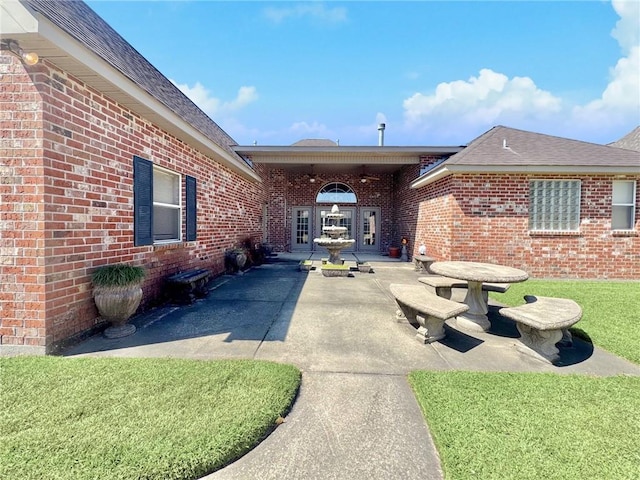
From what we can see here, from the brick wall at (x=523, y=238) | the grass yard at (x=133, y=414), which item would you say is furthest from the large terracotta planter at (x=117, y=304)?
the brick wall at (x=523, y=238)

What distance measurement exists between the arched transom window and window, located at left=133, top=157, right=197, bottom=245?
815 cm

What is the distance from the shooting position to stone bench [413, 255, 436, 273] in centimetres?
797

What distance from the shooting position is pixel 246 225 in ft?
31.5

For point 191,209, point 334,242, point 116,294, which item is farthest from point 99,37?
point 334,242

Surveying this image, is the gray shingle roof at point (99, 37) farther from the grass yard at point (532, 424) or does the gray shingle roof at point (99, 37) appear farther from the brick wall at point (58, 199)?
the grass yard at point (532, 424)

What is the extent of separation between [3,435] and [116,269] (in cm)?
202

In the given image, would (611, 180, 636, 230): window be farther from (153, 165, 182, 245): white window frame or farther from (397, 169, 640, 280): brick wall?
(153, 165, 182, 245): white window frame

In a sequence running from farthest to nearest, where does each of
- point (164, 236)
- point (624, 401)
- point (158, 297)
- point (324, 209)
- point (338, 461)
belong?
1. point (324, 209)
2. point (164, 236)
3. point (158, 297)
4. point (624, 401)
5. point (338, 461)

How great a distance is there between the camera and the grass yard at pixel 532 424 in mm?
1553

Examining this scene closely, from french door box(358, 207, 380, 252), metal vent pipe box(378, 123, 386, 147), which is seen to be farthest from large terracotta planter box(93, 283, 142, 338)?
metal vent pipe box(378, 123, 386, 147)

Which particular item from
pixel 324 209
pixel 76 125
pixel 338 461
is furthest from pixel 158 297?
pixel 324 209

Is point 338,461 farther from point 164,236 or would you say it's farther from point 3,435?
point 164,236

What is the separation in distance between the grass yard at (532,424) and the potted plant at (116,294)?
11.4 feet

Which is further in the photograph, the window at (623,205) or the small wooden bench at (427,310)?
the window at (623,205)
